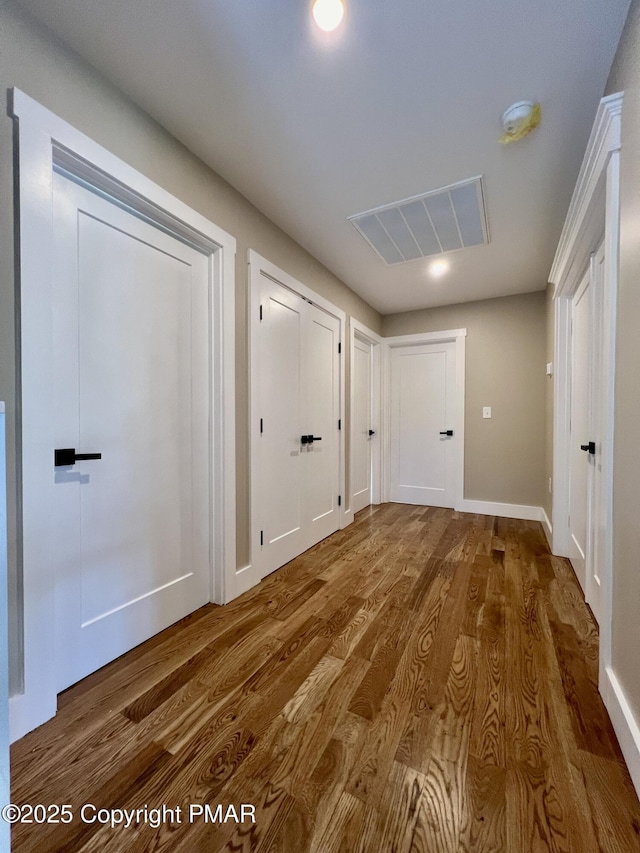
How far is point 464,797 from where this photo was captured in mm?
886

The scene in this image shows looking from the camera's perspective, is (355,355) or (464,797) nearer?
(464,797)

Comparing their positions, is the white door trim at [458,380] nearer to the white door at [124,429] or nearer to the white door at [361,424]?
the white door at [361,424]

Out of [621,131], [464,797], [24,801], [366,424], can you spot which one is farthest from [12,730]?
[366,424]

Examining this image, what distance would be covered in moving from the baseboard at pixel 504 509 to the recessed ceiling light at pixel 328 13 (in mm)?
3757

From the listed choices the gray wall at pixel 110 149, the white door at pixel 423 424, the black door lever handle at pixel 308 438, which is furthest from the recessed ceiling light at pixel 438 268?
the black door lever handle at pixel 308 438

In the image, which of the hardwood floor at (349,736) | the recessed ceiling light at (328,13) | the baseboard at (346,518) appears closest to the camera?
the hardwood floor at (349,736)

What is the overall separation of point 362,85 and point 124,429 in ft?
5.61

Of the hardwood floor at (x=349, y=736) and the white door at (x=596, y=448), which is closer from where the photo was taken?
the hardwood floor at (x=349, y=736)

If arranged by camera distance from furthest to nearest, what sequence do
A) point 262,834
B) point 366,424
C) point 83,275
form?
point 366,424 < point 83,275 < point 262,834

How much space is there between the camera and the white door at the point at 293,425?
214 centimetres

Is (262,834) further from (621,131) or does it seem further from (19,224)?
(621,131)

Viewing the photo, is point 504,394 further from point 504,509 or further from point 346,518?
point 346,518

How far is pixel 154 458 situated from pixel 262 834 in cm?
131

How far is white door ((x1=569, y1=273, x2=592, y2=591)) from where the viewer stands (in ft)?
6.47
